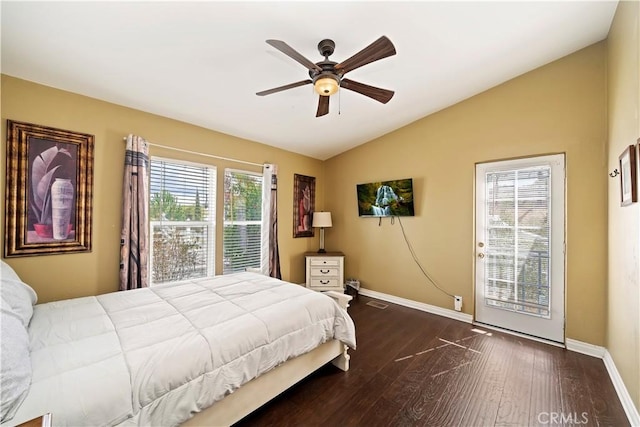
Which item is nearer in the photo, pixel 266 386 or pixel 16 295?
pixel 16 295

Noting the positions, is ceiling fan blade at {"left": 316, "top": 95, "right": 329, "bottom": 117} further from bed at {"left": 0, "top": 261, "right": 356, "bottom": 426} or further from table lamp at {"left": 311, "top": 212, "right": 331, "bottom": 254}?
table lamp at {"left": 311, "top": 212, "right": 331, "bottom": 254}

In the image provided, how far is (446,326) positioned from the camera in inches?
122

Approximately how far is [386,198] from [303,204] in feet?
4.81

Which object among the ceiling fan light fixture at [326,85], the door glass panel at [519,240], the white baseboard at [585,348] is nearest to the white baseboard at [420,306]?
the door glass panel at [519,240]

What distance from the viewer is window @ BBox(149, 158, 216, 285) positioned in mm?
2920

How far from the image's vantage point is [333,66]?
1886mm

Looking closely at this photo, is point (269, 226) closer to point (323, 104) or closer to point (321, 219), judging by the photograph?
point (321, 219)

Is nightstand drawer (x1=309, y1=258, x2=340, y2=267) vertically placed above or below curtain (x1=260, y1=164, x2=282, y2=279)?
below

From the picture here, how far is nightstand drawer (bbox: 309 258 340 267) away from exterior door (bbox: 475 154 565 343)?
6.58 feet

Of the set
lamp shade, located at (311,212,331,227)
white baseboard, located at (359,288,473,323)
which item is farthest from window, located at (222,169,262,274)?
white baseboard, located at (359,288,473,323)

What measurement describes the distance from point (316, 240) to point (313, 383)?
2.95 meters

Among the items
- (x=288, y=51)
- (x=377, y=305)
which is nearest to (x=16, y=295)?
(x=288, y=51)

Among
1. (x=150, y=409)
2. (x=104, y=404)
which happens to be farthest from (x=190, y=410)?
(x=104, y=404)

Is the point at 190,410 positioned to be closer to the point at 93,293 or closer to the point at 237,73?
the point at 93,293
